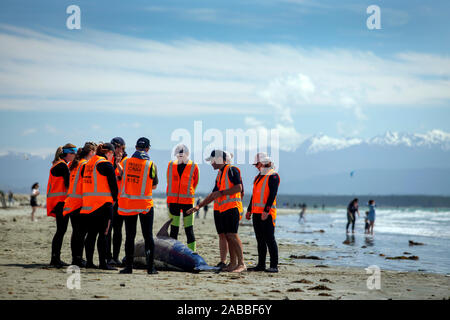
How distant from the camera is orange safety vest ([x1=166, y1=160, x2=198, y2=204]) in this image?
30.9 feet

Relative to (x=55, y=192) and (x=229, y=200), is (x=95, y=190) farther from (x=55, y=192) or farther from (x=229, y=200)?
(x=229, y=200)

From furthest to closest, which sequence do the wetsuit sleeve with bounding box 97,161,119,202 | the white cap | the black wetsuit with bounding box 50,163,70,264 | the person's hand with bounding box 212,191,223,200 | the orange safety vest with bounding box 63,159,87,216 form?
the white cap < the person's hand with bounding box 212,191,223,200 < the black wetsuit with bounding box 50,163,70,264 < the orange safety vest with bounding box 63,159,87,216 < the wetsuit sleeve with bounding box 97,161,119,202

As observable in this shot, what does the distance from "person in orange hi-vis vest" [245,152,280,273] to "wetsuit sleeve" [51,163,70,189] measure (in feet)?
10.4

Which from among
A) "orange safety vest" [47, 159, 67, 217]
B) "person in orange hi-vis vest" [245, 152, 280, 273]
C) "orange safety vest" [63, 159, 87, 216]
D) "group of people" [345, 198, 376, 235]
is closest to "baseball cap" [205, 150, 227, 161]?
"person in orange hi-vis vest" [245, 152, 280, 273]

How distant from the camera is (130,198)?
26.8ft

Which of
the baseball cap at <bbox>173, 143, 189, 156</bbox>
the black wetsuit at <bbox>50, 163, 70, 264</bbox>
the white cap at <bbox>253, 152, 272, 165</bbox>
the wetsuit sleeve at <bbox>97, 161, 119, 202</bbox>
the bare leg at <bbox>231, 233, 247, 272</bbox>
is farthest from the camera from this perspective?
the white cap at <bbox>253, 152, 272, 165</bbox>

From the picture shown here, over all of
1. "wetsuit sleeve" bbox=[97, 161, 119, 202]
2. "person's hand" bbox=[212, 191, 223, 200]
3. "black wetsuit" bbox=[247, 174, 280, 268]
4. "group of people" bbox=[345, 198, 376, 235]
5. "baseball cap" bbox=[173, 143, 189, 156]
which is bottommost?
"group of people" bbox=[345, 198, 376, 235]

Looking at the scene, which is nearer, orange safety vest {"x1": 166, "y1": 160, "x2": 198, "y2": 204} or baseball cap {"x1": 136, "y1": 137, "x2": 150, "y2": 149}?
baseball cap {"x1": 136, "y1": 137, "x2": 150, "y2": 149}

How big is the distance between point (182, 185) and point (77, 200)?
1.81m

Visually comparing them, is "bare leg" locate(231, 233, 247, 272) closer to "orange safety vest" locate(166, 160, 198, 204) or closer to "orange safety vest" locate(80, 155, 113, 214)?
"orange safety vest" locate(166, 160, 198, 204)

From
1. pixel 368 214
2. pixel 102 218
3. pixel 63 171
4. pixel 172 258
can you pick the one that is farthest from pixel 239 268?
pixel 368 214
